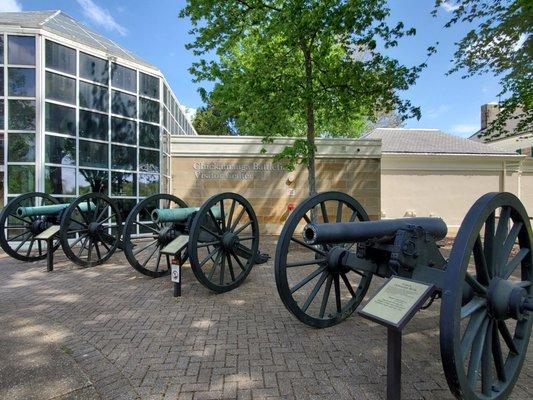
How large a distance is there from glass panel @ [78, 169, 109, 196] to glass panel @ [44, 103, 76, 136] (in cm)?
118

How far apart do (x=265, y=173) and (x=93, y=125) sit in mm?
5567

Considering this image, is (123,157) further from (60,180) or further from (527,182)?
(527,182)

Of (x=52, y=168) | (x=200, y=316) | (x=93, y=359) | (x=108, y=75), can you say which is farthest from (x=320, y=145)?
(x=93, y=359)

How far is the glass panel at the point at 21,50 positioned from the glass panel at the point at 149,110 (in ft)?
10.5

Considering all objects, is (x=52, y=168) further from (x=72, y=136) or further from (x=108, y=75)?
(x=108, y=75)

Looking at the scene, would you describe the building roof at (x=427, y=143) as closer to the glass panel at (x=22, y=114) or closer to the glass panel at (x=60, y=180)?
the glass panel at (x=60, y=180)

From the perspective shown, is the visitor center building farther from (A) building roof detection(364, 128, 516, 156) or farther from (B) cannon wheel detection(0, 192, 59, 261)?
(A) building roof detection(364, 128, 516, 156)

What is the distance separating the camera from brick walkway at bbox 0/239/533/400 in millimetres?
2789

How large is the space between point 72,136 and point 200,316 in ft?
26.9

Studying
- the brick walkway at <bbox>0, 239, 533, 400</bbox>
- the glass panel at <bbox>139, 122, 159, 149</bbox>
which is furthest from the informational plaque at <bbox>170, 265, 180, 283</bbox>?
the glass panel at <bbox>139, 122, 159, 149</bbox>

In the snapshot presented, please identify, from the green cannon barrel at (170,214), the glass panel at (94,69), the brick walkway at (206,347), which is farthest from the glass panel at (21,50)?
the green cannon barrel at (170,214)

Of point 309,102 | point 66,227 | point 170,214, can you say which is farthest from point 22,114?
point 309,102

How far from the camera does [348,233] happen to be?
3.04 metres

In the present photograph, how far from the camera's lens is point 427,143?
1831 cm
